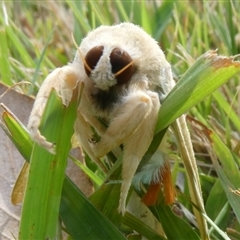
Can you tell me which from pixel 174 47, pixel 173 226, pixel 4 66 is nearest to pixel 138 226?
pixel 173 226

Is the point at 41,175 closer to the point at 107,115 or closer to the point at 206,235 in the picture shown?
the point at 107,115

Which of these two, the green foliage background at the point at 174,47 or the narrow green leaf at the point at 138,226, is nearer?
the narrow green leaf at the point at 138,226

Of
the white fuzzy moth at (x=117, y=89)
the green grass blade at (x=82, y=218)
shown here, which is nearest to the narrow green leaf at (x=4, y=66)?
the white fuzzy moth at (x=117, y=89)

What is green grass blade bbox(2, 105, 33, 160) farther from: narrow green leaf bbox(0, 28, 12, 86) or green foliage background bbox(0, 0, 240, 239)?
narrow green leaf bbox(0, 28, 12, 86)

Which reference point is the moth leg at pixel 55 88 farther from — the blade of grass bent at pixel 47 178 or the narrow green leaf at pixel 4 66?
the narrow green leaf at pixel 4 66

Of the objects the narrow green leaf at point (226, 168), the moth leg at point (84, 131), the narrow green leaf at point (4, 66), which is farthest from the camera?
the narrow green leaf at point (4, 66)

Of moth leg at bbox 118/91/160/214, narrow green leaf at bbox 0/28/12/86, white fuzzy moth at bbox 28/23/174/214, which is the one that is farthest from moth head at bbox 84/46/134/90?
narrow green leaf at bbox 0/28/12/86

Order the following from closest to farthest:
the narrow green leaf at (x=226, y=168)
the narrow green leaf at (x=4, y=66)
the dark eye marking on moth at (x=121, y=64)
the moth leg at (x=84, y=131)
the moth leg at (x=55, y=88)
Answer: the moth leg at (x=55, y=88) < the dark eye marking on moth at (x=121, y=64) < the moth leg at (x=84, y=131) < the narrow green leaf at (x=226, y=168) < the narrow green leaf at (x=4, y=66)
